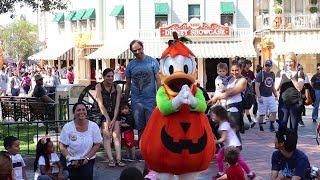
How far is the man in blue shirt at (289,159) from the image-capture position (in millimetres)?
7070

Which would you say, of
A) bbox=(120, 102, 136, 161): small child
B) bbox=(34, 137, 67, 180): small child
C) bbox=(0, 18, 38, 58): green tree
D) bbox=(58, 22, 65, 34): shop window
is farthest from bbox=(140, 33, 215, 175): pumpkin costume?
bbox=(0, 18, 38, 58): green tree

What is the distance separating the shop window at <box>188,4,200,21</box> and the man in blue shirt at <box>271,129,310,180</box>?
33001mm

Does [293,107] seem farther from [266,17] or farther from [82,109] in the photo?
[266,17]

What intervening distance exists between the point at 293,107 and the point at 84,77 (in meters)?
34.0

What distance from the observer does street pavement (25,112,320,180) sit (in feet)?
31.7

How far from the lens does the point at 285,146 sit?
7.09m

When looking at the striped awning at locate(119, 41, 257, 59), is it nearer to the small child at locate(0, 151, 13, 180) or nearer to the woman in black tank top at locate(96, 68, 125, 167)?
the woman in black tank top at locate(96, 68, 125, 167)

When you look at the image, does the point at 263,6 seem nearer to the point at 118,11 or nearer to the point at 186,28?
the point at 186,28

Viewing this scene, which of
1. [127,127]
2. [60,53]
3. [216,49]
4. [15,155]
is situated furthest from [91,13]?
[15,155]

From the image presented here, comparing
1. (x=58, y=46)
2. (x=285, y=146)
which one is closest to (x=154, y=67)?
(x=285, y=146)

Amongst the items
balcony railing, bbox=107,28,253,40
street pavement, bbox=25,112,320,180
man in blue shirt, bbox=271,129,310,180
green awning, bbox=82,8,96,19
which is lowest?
street pavement, bbox=25,112,320,180

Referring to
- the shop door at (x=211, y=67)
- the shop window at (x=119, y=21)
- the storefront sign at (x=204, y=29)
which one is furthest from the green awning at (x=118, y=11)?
the shop door at (x=211, y=67)

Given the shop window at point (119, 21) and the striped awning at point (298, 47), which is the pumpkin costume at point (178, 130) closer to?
the striped awning at point (298, 47)

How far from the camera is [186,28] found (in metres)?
38.2
